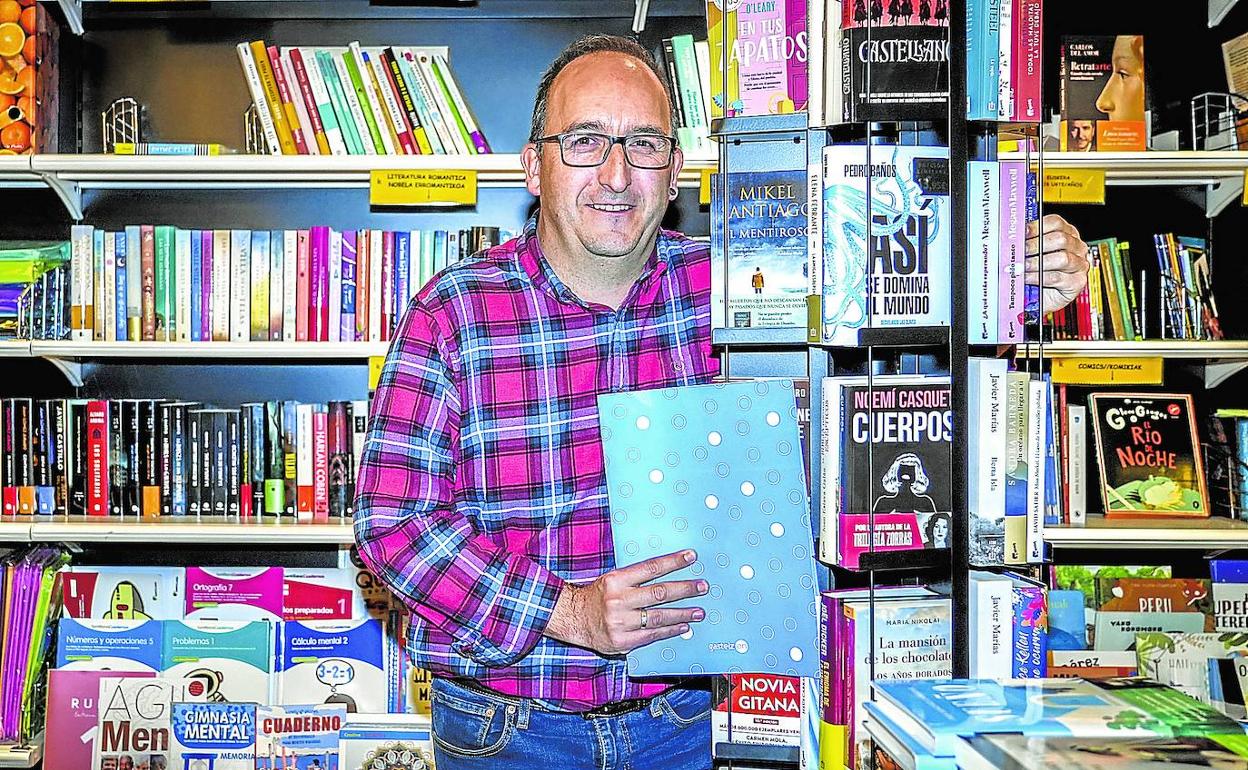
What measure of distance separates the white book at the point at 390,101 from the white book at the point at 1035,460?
5.83ft

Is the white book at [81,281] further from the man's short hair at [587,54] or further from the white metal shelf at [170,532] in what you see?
the man's short hair at [587,54]

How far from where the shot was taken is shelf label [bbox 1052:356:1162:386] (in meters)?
2.75

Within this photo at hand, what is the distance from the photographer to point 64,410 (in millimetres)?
2775

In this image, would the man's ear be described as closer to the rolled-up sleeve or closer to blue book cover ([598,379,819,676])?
the rolled-up sleeve

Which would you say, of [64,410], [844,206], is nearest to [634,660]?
[844,206]

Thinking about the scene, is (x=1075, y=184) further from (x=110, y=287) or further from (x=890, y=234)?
(x=110, y=287)

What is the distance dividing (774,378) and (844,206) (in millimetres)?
206

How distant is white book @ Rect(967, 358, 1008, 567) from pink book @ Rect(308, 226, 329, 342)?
1823mm

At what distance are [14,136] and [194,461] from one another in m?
0.84

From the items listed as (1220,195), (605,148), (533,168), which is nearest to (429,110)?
(533,168)

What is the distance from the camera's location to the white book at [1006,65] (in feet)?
4.09

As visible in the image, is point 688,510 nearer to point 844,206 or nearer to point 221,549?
point 844,206

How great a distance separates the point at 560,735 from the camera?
5.25ft

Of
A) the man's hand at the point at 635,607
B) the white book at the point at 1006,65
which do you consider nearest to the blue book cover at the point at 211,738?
the man's hand at the point at 635,607
